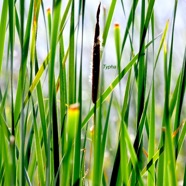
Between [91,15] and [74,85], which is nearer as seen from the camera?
[74,85]

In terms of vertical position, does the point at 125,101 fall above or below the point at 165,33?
below

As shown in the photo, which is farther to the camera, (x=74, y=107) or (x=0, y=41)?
(x=0, y=41)

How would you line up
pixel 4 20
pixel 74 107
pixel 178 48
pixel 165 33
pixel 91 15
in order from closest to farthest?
pixel 74 107 → pixel 4 20 → pixel 165 33 → pixel 91 15 → pixel 178 48

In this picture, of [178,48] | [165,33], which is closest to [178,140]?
[165,33]

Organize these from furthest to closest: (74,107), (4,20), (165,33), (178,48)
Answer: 1. (178,48)
2. (165,33)
3. (4,20)
4. (74,107)

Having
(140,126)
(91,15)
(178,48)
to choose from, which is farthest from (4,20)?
(178,48)

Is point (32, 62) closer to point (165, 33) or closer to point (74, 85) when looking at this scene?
point (74, 85)

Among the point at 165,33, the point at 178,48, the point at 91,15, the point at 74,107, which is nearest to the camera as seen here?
the point at 74,107

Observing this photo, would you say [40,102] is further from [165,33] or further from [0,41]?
[165,33]

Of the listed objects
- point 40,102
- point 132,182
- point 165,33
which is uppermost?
point 165,33
